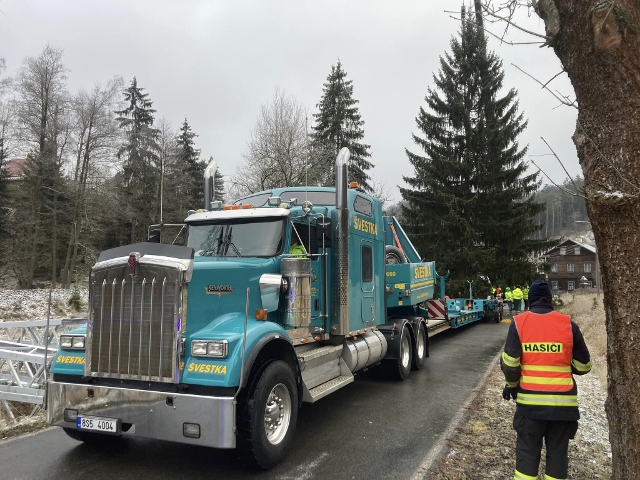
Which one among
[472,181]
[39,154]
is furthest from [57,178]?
[472,181]

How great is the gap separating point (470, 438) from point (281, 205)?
3557mm

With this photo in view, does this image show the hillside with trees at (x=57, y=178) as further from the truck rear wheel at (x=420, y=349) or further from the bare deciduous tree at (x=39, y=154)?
the truck rear wheel at (x=420, y=349)

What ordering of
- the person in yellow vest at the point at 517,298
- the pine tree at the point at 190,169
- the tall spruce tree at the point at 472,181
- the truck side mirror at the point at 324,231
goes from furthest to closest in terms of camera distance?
the pine tree at the point at 190,169 → the tall spruce tree at the point at 472,181 → the person in yellow vest at the point at 517,298 → the truck side mirror at the point at 324,231

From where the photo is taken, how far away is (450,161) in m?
27.1

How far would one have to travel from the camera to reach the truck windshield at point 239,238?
584 cm

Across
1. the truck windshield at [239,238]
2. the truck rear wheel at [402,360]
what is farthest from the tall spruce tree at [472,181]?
the truck windshield at [239,238]

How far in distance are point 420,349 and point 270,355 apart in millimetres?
5865

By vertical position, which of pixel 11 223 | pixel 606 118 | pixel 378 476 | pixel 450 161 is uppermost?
pixel 450 161

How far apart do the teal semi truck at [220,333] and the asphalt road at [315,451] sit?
1.03 feet

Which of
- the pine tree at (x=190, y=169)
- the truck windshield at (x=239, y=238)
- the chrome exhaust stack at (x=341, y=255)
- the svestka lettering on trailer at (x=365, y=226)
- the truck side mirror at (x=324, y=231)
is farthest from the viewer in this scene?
the pine tree at (x=190, y=169)

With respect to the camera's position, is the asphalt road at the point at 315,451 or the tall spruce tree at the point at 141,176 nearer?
the asphalt road at the point at 315,451

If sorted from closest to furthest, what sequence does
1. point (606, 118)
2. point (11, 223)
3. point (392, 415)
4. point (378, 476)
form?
point (606, 118) < point (378, 476) < point (392, 415) < point (11, 223)

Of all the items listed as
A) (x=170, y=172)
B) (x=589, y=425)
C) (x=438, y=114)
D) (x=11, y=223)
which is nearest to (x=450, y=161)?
(x=438, y=114)

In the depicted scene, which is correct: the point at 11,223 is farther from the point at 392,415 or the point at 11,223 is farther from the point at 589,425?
the point at 589,425
